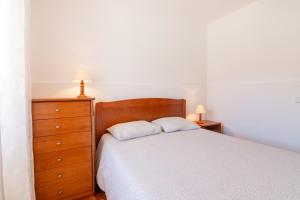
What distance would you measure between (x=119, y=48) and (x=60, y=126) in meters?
1.32

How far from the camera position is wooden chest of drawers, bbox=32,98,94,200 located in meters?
1.65

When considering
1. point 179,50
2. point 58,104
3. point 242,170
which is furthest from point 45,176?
point 179,50

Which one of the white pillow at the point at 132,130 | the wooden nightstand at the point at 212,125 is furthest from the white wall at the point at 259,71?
the white pillow at the point at 132,130

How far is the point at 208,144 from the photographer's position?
1827mm

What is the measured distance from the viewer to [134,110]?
254 cm

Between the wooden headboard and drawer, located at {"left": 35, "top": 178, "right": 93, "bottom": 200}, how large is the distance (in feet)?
1.80

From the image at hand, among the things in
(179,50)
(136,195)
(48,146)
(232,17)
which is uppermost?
(232,17)

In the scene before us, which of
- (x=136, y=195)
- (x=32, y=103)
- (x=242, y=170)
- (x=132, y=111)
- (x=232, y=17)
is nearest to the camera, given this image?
(x=136, y=195)

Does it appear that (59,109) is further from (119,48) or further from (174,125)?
(174,125)

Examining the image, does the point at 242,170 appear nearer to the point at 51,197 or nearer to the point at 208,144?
the point at 208,144

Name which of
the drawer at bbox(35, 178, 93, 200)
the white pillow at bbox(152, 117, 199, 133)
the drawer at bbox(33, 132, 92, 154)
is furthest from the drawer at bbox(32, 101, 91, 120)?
the white pillow at bbox(152, 117, 199, 133)

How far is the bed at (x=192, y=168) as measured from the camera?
3.31 feet

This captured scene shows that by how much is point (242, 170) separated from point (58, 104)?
1706 millimetres

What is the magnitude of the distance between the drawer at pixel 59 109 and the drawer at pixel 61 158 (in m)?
0.37
